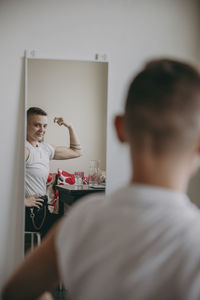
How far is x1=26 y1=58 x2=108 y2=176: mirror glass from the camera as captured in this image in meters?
3.05

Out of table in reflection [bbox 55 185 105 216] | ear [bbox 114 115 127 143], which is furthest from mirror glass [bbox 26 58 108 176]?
ear [bbox 114 115 127 143]

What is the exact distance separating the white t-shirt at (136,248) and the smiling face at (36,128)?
8.28ft

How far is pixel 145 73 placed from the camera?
0.60 metres

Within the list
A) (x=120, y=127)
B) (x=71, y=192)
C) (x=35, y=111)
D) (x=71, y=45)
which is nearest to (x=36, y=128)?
(x=35, y=111)

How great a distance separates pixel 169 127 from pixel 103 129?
259 cm

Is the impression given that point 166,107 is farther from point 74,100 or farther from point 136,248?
point 74,100

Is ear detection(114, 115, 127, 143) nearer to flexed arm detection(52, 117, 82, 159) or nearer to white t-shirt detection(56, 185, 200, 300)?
white t-shirt detection(56, 185, 200, 300)

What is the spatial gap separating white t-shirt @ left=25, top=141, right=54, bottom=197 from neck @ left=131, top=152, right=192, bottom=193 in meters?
2.54

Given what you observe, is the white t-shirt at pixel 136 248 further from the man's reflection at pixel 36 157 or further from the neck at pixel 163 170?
the man's reflection at pixel 36 157

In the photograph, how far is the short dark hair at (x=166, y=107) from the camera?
0.57 m

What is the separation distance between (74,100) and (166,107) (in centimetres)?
258

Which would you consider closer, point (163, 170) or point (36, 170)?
point (163, 170)

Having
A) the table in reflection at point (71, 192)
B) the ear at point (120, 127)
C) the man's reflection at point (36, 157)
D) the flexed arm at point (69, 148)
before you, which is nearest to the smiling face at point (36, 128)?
the man's reflection at point (36, 157)

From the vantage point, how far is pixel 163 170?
0.59 meters
